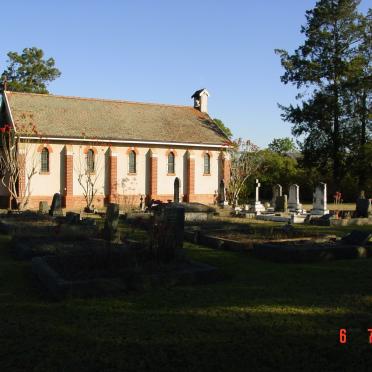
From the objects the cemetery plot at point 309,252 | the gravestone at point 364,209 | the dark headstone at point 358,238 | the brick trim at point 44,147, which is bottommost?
the cemetery plot at point 309,252

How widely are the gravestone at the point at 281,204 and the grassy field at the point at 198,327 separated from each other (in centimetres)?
1791

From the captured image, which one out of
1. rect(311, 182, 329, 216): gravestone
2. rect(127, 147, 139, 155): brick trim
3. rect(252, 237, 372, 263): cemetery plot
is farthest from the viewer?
rect(127, 147, 139, 155): brick trim

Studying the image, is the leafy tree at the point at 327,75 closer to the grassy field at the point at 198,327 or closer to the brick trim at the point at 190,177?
the brick trim at the point at 190,177

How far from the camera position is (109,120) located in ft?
116

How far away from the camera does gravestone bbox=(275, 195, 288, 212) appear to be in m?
27.3

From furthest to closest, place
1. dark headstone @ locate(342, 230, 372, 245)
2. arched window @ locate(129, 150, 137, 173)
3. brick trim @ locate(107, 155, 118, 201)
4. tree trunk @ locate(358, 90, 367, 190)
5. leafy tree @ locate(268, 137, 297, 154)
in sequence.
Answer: leafy tree @ locate(268, 137, 297, 154), tree trunk @ locate(358, 90, 367, 190), arched window @ locate(129, 150, 137, 173), brick trim @ locate(107, 155, 118, 201), dark headstone @ locate(342, 230, 372, 245)

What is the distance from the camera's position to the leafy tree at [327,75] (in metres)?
36.8

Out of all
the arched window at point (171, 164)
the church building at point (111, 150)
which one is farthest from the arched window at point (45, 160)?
the arched window at point (171, 164)

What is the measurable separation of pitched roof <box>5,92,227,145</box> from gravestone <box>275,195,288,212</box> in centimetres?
1067

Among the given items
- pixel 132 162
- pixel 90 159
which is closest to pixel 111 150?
pixel 90 159

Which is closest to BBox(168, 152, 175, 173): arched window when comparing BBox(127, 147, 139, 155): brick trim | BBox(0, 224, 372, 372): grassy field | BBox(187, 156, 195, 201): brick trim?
BBox(187, 156, 195, 201): brick trim

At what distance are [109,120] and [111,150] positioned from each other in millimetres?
2909

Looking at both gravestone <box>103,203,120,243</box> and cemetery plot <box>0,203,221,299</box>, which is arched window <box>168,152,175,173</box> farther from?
cemetery plot <box>0,203,221,299</box>
